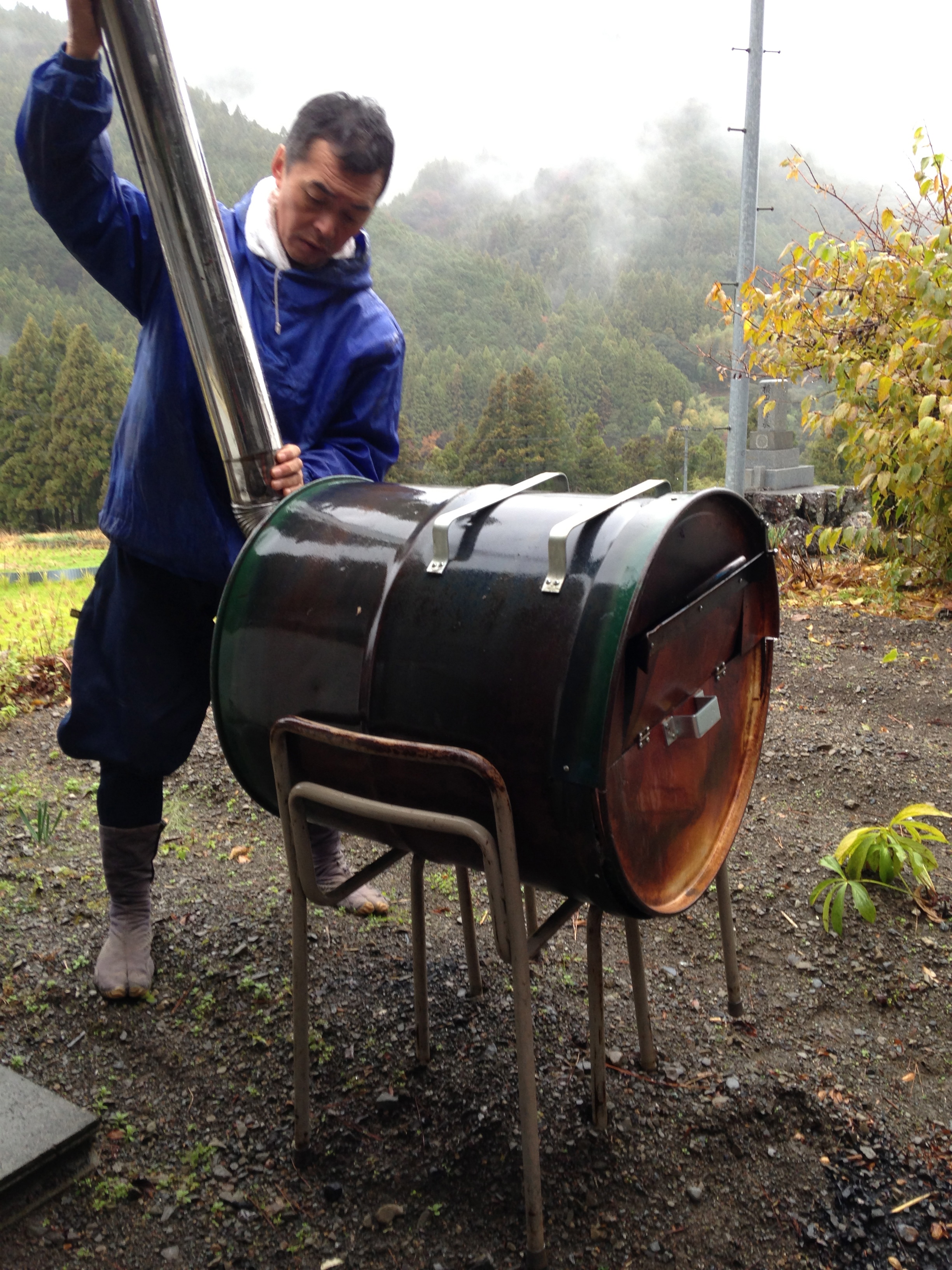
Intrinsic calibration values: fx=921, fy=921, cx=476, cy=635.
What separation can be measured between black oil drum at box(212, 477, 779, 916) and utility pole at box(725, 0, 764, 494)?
8.30 metres

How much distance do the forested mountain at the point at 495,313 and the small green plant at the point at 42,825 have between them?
62.8 inches

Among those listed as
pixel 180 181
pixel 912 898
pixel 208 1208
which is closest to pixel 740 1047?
pixel 912 898

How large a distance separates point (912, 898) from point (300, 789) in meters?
1.89

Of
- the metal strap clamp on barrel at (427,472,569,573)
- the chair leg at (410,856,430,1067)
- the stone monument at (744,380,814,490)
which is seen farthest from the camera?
the stone monument at (744,380,814,490)

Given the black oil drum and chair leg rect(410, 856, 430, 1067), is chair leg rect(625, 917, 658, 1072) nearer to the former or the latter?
the black oil drum

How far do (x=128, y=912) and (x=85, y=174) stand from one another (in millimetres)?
1617

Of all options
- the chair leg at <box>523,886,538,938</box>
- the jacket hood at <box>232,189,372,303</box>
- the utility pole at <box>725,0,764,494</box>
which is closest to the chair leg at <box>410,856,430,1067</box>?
the chair leg at <box>523,886,538,938</box>

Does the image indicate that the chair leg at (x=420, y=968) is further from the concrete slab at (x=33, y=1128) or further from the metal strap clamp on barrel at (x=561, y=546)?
the metal strap clamp on barrel at (x=561, y=546)

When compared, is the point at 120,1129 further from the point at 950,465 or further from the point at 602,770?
the point at 950,465

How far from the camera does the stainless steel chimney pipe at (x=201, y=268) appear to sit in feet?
5.38

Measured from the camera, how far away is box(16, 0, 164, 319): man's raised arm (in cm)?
162

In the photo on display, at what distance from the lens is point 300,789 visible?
4.59 ft

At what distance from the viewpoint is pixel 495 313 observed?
86.1 ft

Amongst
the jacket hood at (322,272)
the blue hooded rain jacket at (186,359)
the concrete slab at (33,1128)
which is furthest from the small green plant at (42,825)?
the jacket hood at (322,272)
